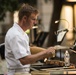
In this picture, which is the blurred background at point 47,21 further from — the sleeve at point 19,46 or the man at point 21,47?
the sleeve at point 19,46

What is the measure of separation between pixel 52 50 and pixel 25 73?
1.31 ft

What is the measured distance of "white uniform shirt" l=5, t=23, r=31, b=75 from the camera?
404 cm

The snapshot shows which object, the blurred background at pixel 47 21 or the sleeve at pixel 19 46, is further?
the blurred background at pixel 47 21

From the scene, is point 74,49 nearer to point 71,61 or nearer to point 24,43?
point 71,61

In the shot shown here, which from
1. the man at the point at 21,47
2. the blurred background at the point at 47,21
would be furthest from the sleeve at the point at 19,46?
the blurred background at the point at 47,21

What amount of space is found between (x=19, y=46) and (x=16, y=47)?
0.14 ft

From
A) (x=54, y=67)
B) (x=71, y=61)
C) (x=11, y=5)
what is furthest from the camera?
(x=11, y=5)

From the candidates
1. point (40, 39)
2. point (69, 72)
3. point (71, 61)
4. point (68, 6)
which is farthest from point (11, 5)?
point (69, 72)

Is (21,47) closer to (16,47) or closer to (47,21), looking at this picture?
(16,47)

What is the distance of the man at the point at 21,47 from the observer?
13.3ft

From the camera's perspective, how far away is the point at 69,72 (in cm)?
440

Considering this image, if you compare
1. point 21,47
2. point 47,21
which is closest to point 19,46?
point 21,47

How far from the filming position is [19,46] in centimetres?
403

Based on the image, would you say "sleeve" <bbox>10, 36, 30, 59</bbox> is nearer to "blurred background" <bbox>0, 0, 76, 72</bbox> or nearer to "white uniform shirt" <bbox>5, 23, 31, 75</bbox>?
"white uniform shirt" <bbox>5, 23, 31, 75</bbox>
